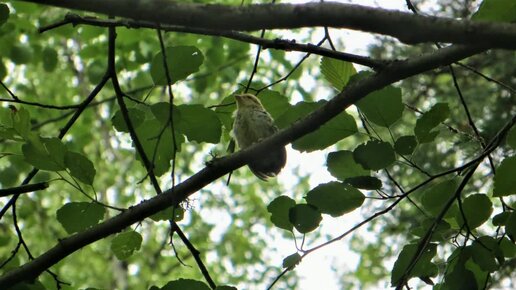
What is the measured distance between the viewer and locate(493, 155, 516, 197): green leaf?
1.87 m

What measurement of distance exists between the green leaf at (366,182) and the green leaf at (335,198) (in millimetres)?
19

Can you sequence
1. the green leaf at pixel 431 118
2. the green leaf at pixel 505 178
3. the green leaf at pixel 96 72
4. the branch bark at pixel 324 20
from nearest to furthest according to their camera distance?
the branch bark at pixel 324 20
the green leaf at pixel 505 178
the green leaf at pixel 431 118
the green leaf at pixel 96 72

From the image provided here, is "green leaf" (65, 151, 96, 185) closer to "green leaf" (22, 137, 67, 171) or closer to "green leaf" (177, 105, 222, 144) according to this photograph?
"green leaf" (22, 137, 67, 171)

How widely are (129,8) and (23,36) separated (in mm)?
5404

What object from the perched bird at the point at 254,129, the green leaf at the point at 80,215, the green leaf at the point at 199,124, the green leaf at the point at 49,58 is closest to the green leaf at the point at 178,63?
the green leaf at the point at 199,124

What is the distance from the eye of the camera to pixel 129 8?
125 cm

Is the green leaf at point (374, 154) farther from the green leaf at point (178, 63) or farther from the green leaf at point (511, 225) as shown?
the green leaf at point (178, 63)

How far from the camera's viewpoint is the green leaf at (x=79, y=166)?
197 cm

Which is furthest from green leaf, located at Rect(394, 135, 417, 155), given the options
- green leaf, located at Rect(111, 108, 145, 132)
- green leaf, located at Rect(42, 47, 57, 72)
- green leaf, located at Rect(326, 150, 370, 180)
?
green leaf, located at Rect(42, 47, 57, 72)

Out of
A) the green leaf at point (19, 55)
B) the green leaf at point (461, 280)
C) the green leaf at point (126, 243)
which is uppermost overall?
the green leaf at point (19, 55)

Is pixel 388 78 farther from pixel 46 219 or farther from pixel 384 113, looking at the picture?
pixel 46 219

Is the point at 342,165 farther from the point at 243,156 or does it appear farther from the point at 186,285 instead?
the point at 186,285

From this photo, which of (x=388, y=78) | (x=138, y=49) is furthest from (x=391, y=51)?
(x=388, y=78)

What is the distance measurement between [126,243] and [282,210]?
0.54 m
